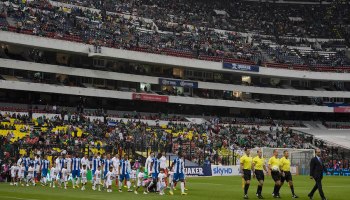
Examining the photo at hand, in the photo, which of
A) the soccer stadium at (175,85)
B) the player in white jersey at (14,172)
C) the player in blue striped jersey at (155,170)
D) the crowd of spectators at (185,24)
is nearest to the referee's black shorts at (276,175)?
the player in blue striped jersey at (155,170)

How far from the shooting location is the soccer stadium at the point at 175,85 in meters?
51.6

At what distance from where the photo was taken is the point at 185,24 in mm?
87312

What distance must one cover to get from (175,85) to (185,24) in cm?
1329

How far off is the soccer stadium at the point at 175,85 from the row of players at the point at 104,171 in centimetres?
15

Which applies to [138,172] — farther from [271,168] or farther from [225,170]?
[225,170]

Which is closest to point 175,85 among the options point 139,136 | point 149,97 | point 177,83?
point 177,83

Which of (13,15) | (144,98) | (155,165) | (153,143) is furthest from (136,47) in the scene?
(155,165)

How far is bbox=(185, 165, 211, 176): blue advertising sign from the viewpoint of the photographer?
50.4m

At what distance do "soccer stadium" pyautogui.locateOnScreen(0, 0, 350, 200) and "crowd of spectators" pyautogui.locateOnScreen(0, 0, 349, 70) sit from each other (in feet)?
0.77

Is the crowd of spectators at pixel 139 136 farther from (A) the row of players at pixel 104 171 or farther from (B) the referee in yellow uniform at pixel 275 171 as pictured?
(B) the referee in yellow uniform at pixel 275 171

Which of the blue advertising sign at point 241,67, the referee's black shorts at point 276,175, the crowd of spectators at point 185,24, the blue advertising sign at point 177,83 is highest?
the crowd of spectators at point 185,24

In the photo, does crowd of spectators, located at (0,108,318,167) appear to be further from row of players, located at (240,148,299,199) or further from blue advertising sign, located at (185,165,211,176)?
row of players, located at (240,148,299,199)

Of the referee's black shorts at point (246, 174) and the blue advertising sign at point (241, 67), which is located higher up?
the blue advertising sign at point (241, 67)

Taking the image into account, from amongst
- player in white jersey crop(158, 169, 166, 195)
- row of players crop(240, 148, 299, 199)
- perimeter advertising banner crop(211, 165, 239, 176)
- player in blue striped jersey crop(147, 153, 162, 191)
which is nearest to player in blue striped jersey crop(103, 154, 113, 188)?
player in blue striped jersey crop(147, 153, 162, 191)
